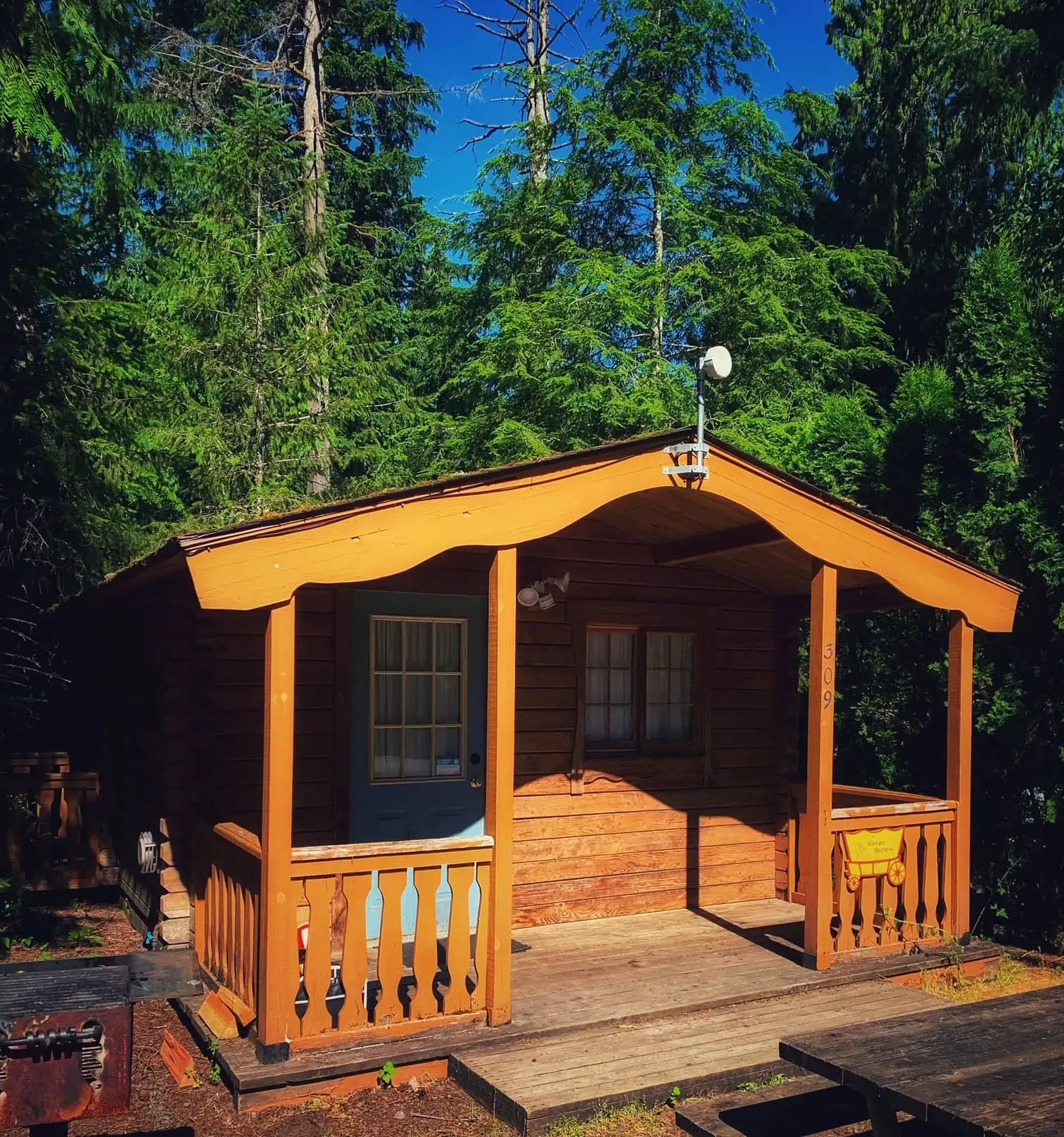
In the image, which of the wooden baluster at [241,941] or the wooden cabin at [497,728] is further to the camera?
the wooden baluster at [241,941]

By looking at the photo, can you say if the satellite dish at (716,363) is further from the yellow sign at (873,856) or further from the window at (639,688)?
the yellow sign at (873,856)

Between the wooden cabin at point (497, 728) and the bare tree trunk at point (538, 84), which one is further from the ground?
the bare tree trunk at point (538, 84)

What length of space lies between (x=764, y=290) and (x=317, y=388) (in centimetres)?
576

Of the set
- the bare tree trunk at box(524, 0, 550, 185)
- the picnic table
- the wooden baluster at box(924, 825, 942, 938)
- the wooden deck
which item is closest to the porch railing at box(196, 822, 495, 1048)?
the wooden deck

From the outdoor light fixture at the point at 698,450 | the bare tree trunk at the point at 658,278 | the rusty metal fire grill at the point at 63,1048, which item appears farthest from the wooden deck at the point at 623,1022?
the bare tree trunk at the point at 658,278

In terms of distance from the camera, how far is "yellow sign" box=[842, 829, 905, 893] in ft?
20.8

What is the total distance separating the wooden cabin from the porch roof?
0.06 ft

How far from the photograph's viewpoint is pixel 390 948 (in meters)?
4.91

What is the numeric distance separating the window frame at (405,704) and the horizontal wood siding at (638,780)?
0.38m

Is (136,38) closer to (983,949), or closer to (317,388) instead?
(317,388)

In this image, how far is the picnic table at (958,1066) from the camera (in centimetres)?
318

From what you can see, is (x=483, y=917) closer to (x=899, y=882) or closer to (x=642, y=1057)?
(x=642, y=1057)

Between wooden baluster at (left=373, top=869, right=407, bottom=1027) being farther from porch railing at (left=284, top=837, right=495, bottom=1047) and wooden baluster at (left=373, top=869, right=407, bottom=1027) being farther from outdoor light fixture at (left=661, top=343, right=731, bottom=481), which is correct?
outdoor light fixture at (left=661, top=343, right=731, bottom=481)

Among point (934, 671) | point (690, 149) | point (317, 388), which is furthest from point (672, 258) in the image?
point (934, 671)
